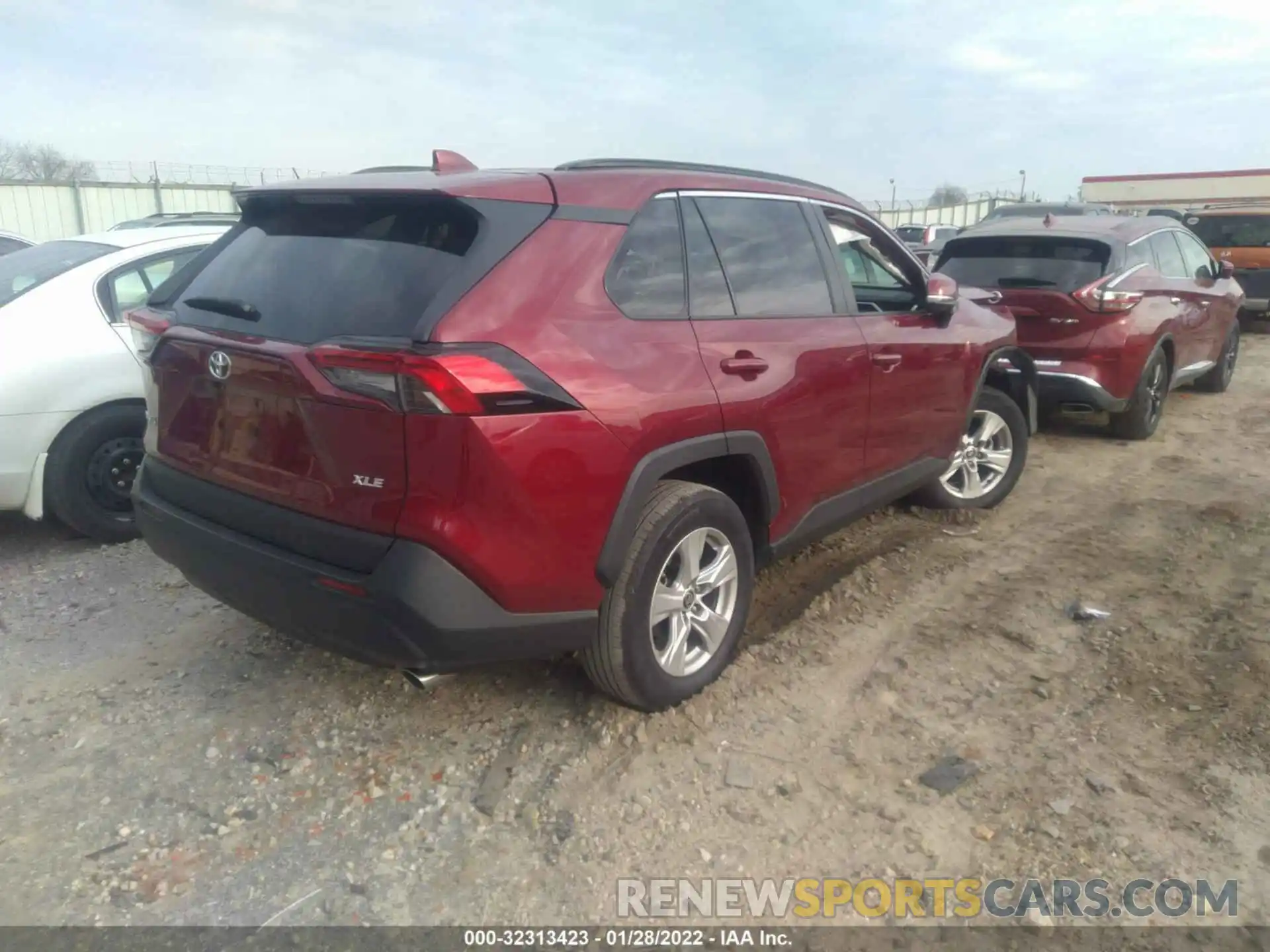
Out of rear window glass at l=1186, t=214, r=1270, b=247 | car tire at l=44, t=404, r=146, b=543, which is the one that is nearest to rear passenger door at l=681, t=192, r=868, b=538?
car tire at l=44, t=404, r=146, b=543

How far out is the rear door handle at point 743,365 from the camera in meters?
3.21

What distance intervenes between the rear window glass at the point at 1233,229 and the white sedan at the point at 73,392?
45.4 feet

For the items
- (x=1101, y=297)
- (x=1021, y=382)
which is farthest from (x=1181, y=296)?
(x=1021, y=382)

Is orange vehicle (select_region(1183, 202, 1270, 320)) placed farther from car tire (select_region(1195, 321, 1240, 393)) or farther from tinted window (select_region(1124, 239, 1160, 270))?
tinted window (select_region(1124, 239, 1160, 270))

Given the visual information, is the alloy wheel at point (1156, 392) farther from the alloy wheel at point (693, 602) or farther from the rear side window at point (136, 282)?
the rear side window at point (136, 282)

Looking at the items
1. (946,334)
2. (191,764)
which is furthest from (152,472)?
(946,334)

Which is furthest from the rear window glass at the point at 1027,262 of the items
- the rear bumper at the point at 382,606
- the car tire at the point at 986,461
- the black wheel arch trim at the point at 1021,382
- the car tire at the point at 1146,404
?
the rear bumper at the point at 382,606

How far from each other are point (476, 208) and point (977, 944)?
2.35 metres

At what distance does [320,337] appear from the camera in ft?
8.70

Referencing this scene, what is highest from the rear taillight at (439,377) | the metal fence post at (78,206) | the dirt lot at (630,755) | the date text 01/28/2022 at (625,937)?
the metal fence post at (78,206)

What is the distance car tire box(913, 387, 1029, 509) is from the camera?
5.32m

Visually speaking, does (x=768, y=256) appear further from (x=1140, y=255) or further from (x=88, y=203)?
(x=88, y=203)

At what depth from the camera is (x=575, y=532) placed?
275 centimetres

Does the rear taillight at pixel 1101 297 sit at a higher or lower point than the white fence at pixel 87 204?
lower
